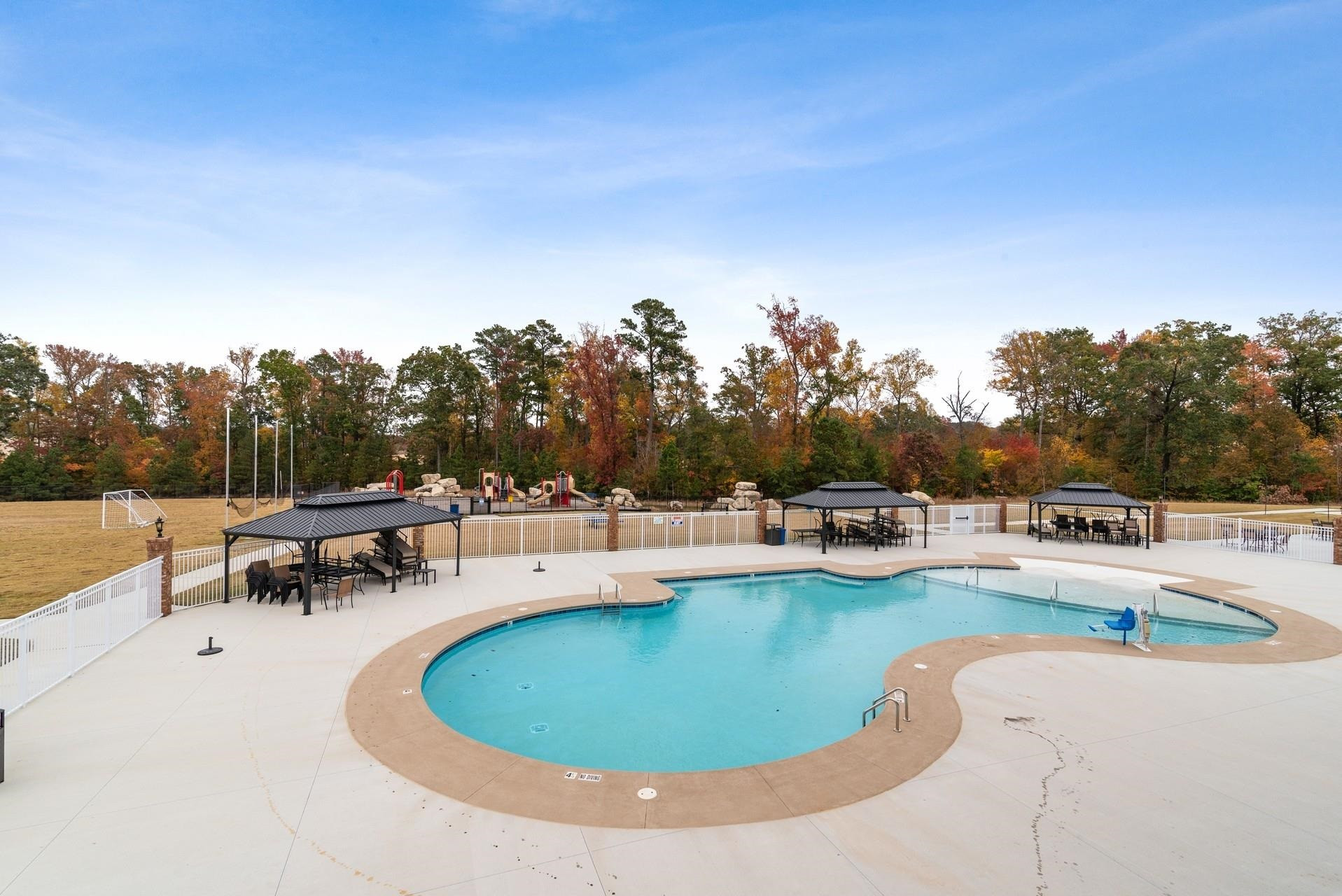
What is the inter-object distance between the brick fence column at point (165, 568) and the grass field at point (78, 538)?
2.45 meters

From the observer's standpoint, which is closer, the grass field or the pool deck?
the pool deck

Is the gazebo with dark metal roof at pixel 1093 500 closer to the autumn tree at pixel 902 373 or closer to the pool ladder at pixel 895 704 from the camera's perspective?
the pool ladder at pixel 895 704

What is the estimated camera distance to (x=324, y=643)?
9391 mm

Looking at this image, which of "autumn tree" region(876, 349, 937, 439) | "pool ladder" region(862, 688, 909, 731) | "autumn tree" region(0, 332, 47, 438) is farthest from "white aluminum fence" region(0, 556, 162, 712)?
"autumn tree" region(0, 332, 47, 438)

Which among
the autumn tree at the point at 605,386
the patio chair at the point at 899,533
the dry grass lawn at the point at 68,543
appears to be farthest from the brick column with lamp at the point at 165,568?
the autumn tree at the point at 605,386

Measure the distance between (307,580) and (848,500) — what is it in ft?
48.6

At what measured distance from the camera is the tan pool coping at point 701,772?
197 inches

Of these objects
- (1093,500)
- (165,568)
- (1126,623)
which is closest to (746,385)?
(1093,500)

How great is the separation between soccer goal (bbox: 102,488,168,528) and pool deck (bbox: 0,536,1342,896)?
878 inches

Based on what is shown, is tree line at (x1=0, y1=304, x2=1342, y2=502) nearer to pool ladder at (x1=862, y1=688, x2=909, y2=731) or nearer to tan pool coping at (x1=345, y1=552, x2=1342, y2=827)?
tan pool coping at (x1=345, y1=552, x2=1342, y2=827)

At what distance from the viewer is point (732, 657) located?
10.2 m

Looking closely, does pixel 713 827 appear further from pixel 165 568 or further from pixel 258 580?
pixel 165 568

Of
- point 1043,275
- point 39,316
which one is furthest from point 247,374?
point 1043,275

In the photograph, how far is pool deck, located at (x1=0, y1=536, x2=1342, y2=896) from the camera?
13.4ft
